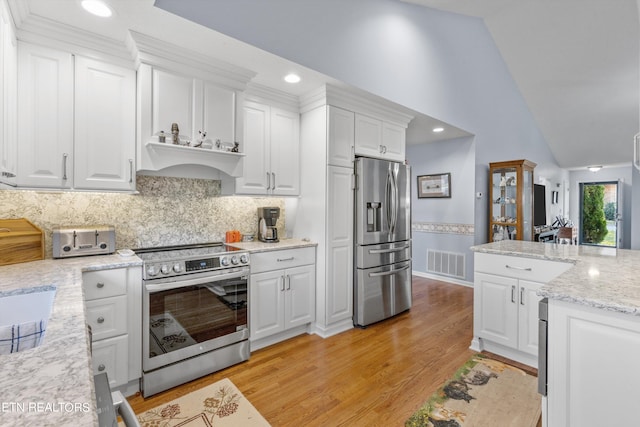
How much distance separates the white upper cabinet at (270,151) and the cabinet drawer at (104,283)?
119 centimetres

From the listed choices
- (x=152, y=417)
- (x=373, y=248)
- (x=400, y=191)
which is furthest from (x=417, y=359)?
(x=152, y=417)

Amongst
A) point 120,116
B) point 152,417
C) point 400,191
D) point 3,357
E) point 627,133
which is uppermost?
point 627,133

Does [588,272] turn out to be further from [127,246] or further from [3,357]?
[127,246]

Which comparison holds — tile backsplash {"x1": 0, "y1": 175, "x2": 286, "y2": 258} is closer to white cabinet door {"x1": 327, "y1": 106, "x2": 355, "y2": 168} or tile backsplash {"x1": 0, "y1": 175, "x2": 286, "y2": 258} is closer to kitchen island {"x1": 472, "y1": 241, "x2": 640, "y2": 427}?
white cabinet door {"x1": 327, "y1": 106, "x2": 355, "y2": 168}

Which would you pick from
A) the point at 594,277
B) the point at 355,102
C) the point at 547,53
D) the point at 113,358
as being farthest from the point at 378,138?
the point at 547,53

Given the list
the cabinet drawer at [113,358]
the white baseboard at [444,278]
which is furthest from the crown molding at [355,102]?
the white baseboard at [444,278]

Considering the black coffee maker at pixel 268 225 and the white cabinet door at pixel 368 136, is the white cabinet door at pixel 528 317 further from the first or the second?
the black coffee maker at pixel 268 225

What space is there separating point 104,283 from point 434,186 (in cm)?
489

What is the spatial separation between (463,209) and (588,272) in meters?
3.43

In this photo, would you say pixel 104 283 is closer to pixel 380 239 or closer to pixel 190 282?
pixel 190 282

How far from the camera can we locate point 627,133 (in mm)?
6414

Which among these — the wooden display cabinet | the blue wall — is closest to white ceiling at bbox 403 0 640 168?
the blue wall

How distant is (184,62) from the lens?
7.91 ft

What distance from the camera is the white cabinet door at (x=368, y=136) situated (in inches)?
131
